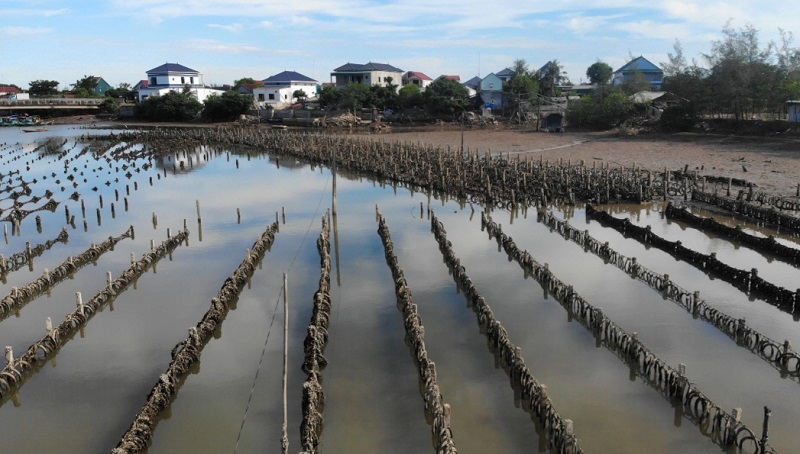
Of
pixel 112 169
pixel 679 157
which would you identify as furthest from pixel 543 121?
pixel 112 169

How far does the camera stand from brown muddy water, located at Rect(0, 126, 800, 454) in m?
14.7

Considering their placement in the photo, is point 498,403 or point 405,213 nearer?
point 498,403

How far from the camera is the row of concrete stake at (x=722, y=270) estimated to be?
21.1m

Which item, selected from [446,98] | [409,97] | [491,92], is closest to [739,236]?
[446,98]

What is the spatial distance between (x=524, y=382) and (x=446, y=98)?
7934 centimetres

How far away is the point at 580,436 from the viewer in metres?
14.2

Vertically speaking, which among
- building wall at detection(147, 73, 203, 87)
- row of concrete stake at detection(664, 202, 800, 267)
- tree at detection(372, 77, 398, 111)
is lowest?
row of concrete stake at detection(664, 202, 800, 267)

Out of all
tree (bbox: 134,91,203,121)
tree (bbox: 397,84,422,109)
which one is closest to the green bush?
tree (bbox: 397,84,422,109)

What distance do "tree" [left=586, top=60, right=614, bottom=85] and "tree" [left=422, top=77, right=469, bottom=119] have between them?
34.5 metres

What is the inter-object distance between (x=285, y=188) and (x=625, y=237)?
83.4 feet

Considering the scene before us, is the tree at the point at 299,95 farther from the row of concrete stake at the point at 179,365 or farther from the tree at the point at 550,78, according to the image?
the row of concrete stake at the point at 179,365

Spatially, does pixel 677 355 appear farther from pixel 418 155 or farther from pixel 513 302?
pixel 418 155

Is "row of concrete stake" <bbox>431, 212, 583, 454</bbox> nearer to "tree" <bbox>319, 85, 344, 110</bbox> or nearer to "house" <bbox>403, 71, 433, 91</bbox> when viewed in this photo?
"tree" <bbox>319, 85, 344, 110</bbox>

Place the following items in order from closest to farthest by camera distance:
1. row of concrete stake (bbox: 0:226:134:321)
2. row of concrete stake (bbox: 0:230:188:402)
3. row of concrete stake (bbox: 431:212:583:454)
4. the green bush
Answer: row of concrete stake (bbox: 431:212:583:454)
row of concrete stake (bbox: 0:230:188:402)
row of concrete stake (bbox: 0:226:134:321)
the green bush
